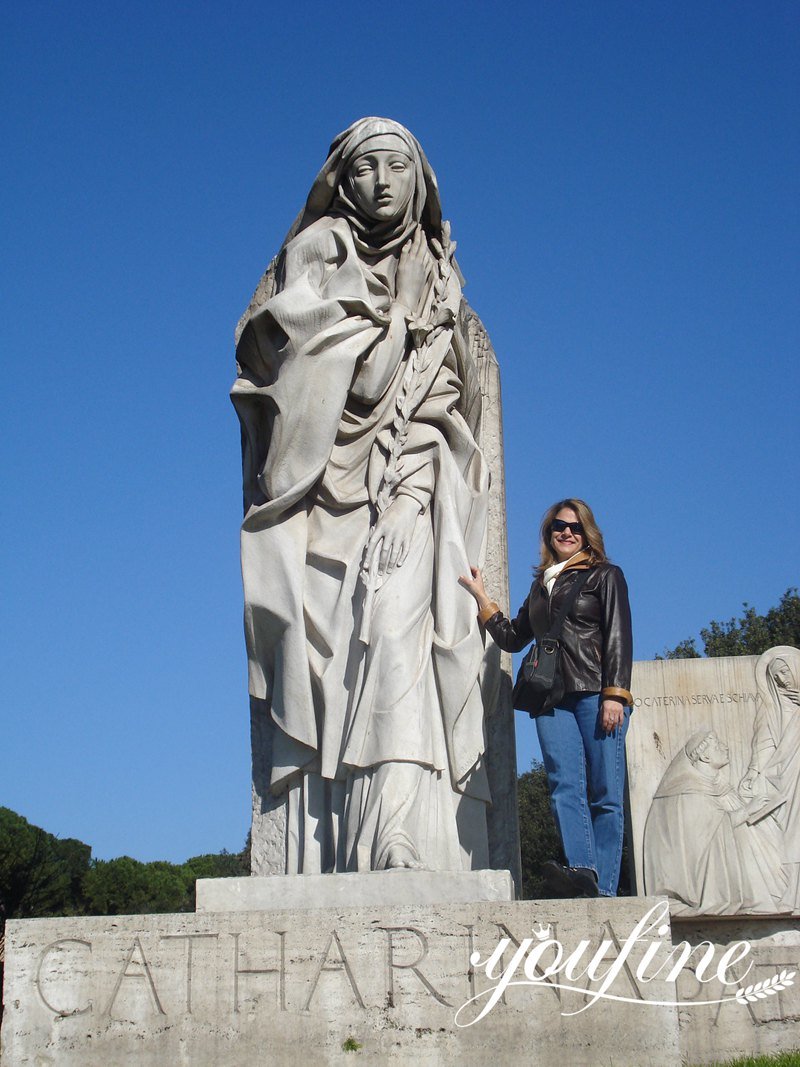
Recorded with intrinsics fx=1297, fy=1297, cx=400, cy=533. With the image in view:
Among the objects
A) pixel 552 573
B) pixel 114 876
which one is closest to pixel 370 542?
pixel 552 573

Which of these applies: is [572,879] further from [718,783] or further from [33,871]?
[33,871]

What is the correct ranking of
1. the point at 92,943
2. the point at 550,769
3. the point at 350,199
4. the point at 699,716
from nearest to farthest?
1. the point at 92,943
2. the point at 550,769
3. the point at 350,199
4. the point at 699,716

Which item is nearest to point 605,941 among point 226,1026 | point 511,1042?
point 511,1042

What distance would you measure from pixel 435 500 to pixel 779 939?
13.3ft

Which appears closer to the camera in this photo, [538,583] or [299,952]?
[299,952]

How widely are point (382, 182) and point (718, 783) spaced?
4838 millimetres

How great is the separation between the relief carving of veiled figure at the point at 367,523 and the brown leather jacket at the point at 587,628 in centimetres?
27

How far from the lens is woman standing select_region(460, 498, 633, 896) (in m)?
5.99

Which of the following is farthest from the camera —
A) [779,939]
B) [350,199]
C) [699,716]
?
[699,716]

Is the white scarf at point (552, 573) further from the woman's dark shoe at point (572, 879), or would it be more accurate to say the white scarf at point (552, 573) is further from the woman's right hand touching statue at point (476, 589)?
the woman's dark shoe at point (572, 879)

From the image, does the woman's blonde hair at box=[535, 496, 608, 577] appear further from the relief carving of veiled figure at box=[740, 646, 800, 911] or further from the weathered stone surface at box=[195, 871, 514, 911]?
the relief carving of veiled figure at box=[740, 646, 800, 911]

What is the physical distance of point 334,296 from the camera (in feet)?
22.7

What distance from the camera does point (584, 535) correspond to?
674cm

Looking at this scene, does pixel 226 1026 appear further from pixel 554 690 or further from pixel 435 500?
pixel 435 500
